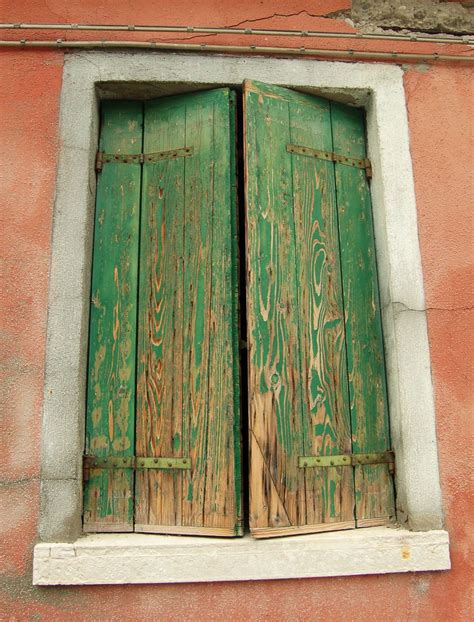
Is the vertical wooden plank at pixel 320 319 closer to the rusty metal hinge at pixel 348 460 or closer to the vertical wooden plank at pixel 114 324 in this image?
the rusty metal hinge at pixel 348 460

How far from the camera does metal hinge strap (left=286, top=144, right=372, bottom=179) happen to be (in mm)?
2822

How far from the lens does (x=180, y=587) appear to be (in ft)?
7.55

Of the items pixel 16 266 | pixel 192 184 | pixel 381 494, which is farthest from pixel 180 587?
pixel 192 184

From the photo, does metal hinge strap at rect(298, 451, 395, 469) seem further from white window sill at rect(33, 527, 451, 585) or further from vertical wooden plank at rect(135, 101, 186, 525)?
vertical wooden plank at rect(135, 101, 186, 525)

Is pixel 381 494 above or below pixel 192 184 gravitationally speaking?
below

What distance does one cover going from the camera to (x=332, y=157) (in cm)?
288

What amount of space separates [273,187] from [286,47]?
2.26ft

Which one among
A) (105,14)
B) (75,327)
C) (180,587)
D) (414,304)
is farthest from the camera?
(105,14)

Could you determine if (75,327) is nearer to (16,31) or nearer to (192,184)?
(192,184)

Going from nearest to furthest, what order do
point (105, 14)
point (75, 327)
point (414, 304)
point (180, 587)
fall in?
point (180, 587)
point (75, 327)
point (414, 304)
point (105, 14)

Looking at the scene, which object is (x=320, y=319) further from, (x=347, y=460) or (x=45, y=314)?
(x=45, y=314)

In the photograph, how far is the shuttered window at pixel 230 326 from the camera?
248 cm

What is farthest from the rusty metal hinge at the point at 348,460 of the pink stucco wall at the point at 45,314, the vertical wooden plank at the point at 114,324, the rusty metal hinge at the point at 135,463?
the vertical wooden plank at the point at 114,324

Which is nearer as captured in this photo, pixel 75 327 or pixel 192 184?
pixel 75 327
